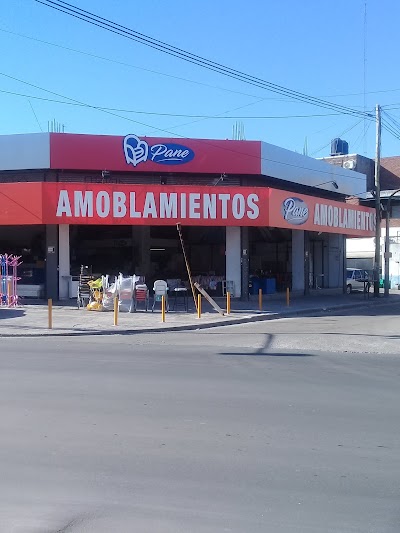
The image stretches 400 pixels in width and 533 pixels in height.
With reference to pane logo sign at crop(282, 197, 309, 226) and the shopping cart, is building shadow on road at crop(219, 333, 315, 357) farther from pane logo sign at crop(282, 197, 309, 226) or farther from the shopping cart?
pane logo sign at crop(282, 197, 309, 226)

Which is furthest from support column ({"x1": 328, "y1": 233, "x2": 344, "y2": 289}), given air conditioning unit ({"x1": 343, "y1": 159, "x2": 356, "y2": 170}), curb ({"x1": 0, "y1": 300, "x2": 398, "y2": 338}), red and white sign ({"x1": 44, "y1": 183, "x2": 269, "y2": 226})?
air conditioning unit ({"x1": 343, "y1": 159, "x2": 356, "y2": 170})

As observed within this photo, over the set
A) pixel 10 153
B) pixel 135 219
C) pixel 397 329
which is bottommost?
pixel 397 329

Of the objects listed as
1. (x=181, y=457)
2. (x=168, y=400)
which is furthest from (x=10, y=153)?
(x=181, y=457)

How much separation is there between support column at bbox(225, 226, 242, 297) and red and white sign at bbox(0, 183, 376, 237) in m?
1.50

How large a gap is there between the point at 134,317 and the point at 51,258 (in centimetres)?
683

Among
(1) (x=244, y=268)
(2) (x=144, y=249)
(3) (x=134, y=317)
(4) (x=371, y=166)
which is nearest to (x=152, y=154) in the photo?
(2) (x=144, y=249)

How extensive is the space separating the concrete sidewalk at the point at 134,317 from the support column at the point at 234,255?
1.13 metres

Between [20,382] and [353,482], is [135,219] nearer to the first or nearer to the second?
[20,382]

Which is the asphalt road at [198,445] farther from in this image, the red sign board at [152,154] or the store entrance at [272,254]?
the store entrance at [272,254]

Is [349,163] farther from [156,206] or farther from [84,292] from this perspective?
[84,292]

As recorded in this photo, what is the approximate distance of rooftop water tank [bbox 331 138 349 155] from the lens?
181 feet

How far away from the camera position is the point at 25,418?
724cm

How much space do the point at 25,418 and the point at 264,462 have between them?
3.04 metres

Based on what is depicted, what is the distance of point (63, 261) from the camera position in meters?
27.0
